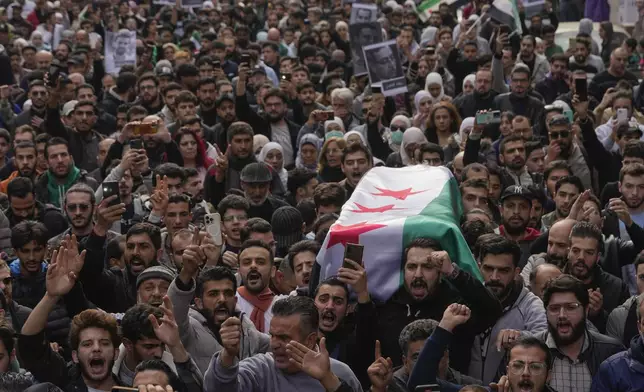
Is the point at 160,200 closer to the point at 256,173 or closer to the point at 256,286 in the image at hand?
the point at 256,173

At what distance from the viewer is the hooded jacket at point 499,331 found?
796cm

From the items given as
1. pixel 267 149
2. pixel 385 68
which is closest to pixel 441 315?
pixel 267 149

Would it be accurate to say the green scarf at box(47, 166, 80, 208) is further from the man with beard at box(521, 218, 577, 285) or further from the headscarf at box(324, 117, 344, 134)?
the man with beard at box(521, 218, 577, 285)

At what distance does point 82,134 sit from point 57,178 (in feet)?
7.28

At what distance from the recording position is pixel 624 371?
7348 millimetres

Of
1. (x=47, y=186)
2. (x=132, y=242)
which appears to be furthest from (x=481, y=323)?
(x=47, y=186)

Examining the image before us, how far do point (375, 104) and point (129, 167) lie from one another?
3.70 meters

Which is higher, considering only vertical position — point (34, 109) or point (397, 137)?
point (34, 109)

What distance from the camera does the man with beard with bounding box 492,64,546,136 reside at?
14.7m

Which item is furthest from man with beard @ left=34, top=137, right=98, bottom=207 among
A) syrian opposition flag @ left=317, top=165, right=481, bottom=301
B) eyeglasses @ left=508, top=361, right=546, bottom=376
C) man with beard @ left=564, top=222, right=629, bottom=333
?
eyeglasses @ left=508, top=361, right=546, bottom=376

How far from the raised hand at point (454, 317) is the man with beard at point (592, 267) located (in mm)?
1634

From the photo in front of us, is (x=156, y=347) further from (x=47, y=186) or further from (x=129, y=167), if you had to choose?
(x=47, y=186)

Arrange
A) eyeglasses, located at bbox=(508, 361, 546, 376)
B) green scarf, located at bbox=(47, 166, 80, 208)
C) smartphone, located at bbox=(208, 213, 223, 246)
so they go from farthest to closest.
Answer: green scarf, located at bbox=(47, 166, 80, 208)
smartphone, located at bbox=(208, 213, 223, 246)
eyeglasses, located at bbox=(508, 361, 546, 376)

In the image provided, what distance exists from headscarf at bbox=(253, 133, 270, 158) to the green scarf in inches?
76.3
